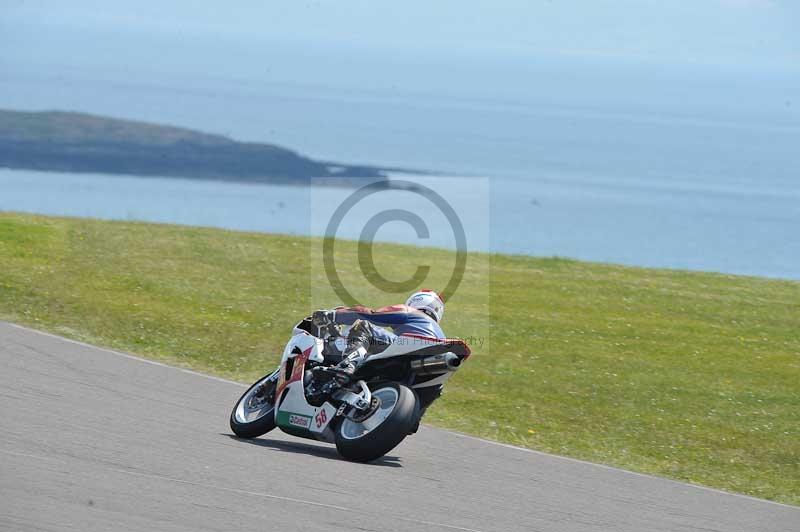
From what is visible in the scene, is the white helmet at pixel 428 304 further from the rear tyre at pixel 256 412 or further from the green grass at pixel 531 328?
the green grass at pixel 531 328

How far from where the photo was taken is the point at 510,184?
343 ft

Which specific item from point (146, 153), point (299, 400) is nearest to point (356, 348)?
point (299, 400)

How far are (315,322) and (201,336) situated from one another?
20.2ft

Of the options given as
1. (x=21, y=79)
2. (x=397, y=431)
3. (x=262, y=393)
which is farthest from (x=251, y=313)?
(x=21, y=79)

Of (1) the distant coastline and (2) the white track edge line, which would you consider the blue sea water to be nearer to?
(1) the distant coastline

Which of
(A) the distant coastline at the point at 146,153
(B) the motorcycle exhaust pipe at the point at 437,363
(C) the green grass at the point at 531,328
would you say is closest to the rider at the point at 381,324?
(B) the motorcycle exhaust pipe at the point at 437,363

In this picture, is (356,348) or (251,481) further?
(356,348)

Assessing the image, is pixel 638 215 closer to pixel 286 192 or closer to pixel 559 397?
pixel 286 192

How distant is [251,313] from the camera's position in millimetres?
17594

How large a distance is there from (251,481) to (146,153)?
297 ft

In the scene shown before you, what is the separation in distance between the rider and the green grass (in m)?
1.90

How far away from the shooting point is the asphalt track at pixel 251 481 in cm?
688

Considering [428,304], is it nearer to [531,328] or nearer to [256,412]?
[256,412]

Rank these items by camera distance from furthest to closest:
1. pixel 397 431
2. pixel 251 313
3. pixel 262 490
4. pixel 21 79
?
pixel 21 79 < pixel 251 313 < pixel 397 431 < pixel 262 490
